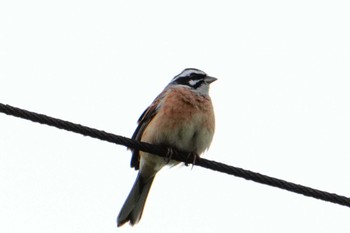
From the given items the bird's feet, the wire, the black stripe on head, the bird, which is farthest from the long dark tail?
the wire

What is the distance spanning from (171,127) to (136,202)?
1047 mm

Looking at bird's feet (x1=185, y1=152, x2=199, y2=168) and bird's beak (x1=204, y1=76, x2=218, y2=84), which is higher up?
bird's beak (x1=204, y1=76, x2=218, y2=84)

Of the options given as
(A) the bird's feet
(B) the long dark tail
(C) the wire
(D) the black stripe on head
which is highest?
(D) the black stripe on head

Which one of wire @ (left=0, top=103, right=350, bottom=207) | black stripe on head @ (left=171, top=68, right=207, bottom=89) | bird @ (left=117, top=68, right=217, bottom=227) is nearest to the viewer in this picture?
wire @ (left=0, top=103, right=350, bottom=207)

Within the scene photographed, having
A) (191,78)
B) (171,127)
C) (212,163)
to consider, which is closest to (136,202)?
(171,127)

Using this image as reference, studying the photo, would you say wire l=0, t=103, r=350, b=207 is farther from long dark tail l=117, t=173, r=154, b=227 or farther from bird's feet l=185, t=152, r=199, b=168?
long dark tail l=117, t=173, r=154, b=227

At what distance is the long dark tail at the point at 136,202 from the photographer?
7730 millimetres

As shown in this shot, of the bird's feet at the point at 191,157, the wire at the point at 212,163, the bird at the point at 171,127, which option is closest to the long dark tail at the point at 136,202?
the bird at the point at 171,127

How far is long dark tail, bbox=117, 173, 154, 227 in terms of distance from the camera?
7.73 meters

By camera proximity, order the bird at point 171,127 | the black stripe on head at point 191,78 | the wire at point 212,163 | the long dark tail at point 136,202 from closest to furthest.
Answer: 1. the wire at point 212,163
2. the bird at point 171,127
3. the long dark tail at point 136,202
4. the black stripe on head at point 191,78

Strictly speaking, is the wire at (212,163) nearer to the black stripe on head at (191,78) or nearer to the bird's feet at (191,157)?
the bird's feet at (191,157)

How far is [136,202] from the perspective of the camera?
7836 mm

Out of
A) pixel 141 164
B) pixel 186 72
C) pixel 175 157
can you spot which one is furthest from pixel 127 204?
pixel 186 72

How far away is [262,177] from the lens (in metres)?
5.41
